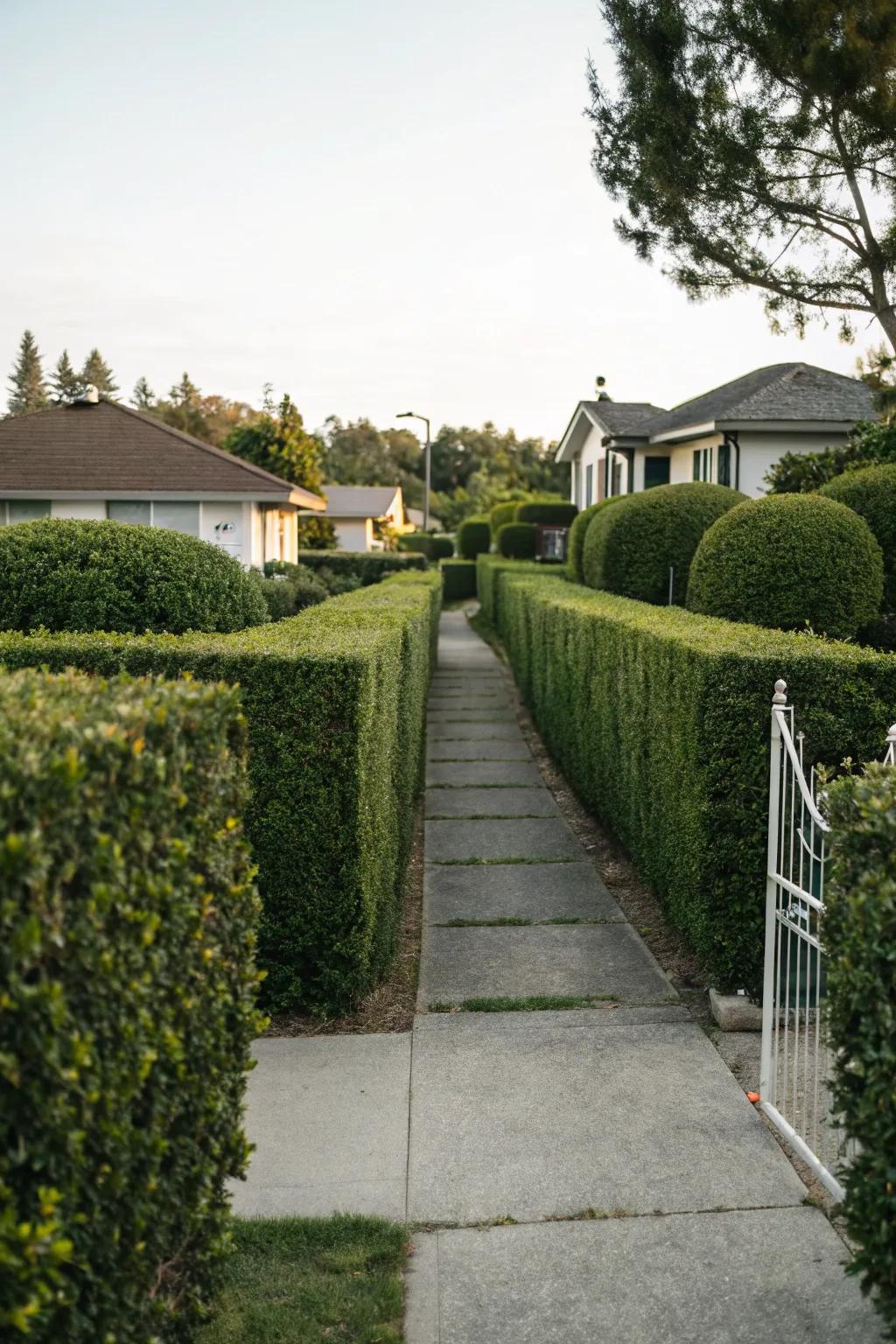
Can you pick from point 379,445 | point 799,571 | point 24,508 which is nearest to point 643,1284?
point 799,571

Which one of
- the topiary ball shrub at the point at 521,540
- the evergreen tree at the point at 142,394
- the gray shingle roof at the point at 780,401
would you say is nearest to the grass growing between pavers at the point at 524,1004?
the gray shingle roof at the point at 780,401

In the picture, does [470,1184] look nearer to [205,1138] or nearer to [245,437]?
[205,1138]

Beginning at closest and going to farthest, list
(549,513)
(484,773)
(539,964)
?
1. (539,964)
2. (484,773)
3. (549,513)

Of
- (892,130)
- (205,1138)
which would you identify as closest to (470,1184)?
(205,1138)

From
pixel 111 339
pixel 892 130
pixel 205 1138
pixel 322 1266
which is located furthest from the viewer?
pixel 111 339

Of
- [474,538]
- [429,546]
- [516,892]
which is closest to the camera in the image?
[516,892]

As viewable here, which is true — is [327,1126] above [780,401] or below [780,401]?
below

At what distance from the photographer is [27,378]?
96.1 metres

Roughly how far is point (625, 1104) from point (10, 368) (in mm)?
103905

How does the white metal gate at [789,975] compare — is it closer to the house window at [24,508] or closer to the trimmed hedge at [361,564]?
the house window at [24,508]

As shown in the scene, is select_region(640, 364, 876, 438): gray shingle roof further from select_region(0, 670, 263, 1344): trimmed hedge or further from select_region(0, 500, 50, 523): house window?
select_region(0, 670, 263, 1344): trimmed hedge

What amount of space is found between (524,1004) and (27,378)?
330 ft

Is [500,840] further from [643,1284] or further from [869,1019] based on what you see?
[869,1019]

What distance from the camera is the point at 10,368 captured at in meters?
97.2
